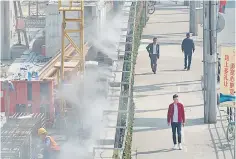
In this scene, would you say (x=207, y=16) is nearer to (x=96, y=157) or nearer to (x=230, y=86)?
(x=230, y=86)

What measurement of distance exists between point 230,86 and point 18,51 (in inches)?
1279

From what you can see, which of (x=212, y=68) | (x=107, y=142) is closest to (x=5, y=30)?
(x=212, y=68)

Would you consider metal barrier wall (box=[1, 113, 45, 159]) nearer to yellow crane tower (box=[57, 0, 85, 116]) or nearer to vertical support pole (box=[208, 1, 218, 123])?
yellow crane tower (box=[57, 0, 85, 116])

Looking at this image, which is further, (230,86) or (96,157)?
(230,86)

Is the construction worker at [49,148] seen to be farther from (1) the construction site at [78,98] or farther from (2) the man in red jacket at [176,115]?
(2) the man in red jacket at [176,115]

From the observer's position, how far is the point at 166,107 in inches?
725

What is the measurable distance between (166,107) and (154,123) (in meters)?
1.56

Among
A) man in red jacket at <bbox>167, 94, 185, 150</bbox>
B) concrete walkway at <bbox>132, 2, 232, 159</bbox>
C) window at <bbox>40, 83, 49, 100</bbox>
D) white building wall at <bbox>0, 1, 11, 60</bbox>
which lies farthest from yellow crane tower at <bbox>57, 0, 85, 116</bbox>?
white building wall at <bbox>0, 1, 11, 60</bbox>

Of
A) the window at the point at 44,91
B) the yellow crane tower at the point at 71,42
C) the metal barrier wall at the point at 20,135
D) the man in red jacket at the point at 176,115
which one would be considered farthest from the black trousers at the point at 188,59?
the man in red jacket at the point at 176,115

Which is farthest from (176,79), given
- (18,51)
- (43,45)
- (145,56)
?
(18,51)

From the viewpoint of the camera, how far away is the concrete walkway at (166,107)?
48.7 feet

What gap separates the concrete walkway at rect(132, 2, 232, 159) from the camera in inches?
584

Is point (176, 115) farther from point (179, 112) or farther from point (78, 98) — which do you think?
point (78, 98)

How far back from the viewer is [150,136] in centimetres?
1588
